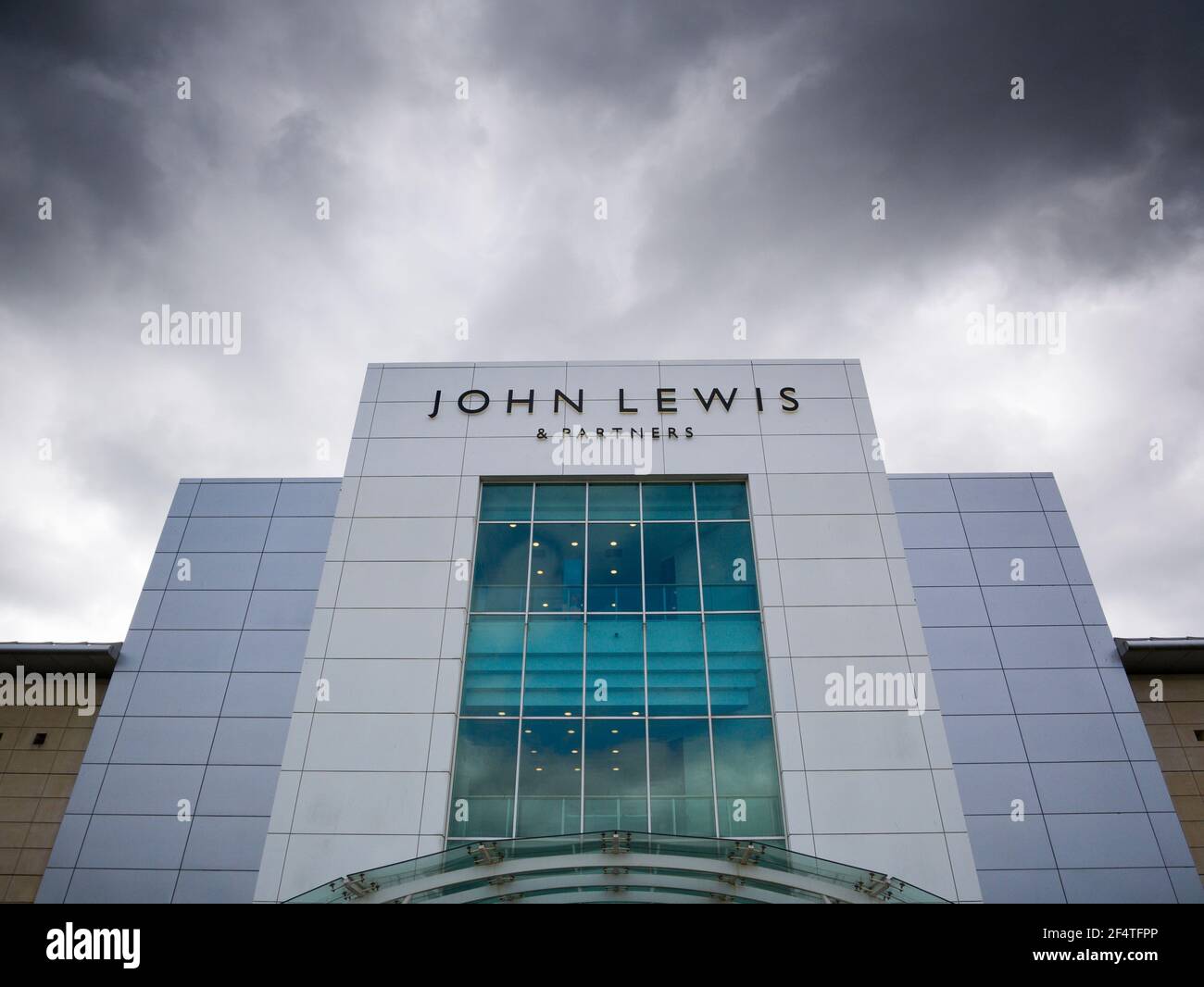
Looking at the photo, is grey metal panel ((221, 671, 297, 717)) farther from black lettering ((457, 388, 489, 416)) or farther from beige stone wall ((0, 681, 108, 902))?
black lettering ((457, 388, 489, 416))

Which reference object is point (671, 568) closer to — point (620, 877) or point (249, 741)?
point (620, 877)

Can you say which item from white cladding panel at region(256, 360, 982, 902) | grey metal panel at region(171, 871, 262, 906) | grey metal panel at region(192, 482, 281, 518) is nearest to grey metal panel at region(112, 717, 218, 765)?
grey metal panel at region(171, 871, 262, 906)

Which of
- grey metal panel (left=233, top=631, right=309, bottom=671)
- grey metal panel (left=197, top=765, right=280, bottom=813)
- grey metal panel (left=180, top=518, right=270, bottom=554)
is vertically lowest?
grey metal panel (left=197, top=765, right=280, bottom=813)

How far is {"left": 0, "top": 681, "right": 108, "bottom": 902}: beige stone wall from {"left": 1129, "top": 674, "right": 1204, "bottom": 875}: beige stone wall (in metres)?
30.2

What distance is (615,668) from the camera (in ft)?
50.0

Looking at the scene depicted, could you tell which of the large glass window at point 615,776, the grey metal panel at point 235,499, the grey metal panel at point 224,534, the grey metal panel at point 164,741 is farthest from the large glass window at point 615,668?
the grey metal panel at point 235,499

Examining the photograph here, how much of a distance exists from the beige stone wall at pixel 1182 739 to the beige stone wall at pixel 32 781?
30229 millimetres

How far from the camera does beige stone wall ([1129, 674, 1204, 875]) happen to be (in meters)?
19.1

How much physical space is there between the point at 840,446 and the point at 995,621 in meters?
8.65

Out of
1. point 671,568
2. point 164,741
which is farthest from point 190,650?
point 671,568

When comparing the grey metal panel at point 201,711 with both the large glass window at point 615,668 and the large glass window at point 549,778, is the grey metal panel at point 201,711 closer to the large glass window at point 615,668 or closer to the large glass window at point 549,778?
the large glass window at point 615,668

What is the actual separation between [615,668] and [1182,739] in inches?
673
